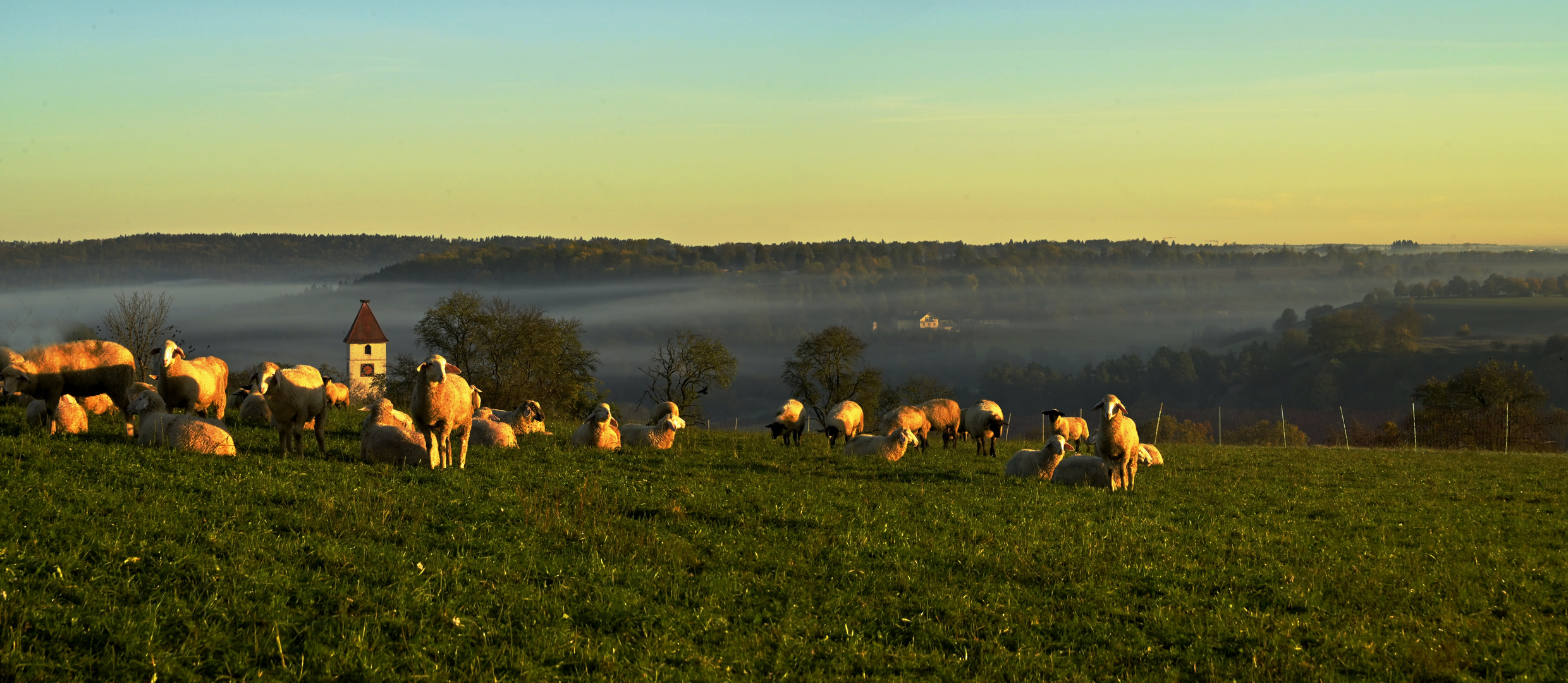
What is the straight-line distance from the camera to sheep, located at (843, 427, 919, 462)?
26344 mm

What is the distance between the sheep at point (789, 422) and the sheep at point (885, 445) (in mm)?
3171

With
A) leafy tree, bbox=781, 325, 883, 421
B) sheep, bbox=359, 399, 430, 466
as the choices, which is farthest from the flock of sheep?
leafy tree, bbox=781, 325, 883, 421

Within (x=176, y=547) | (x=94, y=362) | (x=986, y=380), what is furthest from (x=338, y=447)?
(x=986, y=380)

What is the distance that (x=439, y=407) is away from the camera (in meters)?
18.7

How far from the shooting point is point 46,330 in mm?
44125

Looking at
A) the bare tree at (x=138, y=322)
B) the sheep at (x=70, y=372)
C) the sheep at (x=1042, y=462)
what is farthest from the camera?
the bare tree at (x=138, y=322)

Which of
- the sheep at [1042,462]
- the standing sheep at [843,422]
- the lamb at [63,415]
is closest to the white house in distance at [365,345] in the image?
the standing sheep at [843,422]

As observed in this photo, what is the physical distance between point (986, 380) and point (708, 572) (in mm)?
186993

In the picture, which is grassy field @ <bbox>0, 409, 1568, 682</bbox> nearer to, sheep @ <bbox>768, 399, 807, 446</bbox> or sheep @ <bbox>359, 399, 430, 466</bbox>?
sheep @ <bbox>359, 399, 430, 466</bbox>

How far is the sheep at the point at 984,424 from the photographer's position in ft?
98.5

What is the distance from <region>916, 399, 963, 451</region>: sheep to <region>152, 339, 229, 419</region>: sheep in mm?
20555

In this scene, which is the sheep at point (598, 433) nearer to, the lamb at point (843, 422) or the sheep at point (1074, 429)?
the lamb at point (843, 422)

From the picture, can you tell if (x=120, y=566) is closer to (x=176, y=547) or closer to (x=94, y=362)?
(x=176, y=547)

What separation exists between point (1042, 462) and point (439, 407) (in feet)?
45.2
